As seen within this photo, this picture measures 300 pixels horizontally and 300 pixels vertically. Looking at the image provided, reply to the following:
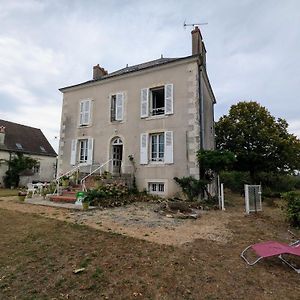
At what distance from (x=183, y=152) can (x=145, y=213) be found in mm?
3949

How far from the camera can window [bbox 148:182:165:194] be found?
35.5 feet

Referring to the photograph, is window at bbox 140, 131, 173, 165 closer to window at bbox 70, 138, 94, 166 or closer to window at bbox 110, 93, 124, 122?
window at bbox 110, 93, 124, 122

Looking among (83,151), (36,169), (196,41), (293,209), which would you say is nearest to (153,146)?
(83,151)

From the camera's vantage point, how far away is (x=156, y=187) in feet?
36.0

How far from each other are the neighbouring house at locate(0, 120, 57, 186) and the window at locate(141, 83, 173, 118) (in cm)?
1432

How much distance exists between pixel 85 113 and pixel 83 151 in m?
2.25

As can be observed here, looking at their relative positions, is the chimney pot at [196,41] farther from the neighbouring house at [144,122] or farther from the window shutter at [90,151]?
the window shutter at [90,151]

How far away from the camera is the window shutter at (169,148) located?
10.6m

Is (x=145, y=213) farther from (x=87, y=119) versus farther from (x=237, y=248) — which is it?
(x=87, y=119)

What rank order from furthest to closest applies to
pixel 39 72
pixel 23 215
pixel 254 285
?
1. pixel 39 72
2. pixel 23 215
3. pixel 254 285

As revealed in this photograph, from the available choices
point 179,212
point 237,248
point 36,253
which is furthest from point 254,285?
point 179,212

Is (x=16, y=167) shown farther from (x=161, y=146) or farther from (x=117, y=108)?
(x=161, y=146)

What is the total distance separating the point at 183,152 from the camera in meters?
10.4

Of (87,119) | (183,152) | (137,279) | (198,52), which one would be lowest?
(137,279)
